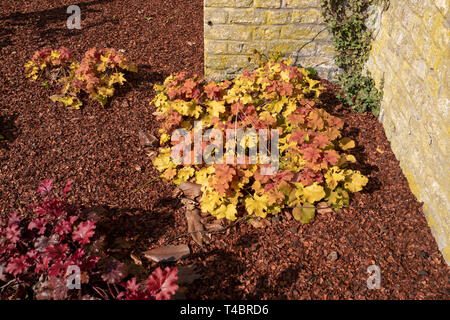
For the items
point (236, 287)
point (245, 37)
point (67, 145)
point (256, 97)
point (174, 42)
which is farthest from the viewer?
point (174, 42)

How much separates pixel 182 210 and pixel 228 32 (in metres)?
2.31

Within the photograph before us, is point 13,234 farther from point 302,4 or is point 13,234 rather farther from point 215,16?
point 302,4

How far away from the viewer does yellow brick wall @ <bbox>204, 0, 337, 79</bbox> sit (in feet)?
13.5

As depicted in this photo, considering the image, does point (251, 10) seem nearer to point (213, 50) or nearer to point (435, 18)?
point (213, 50)

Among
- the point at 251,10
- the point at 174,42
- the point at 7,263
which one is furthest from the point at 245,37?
the point at 7,263

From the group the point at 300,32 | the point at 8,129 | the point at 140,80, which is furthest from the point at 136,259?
the point at 300,32

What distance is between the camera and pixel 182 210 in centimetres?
324

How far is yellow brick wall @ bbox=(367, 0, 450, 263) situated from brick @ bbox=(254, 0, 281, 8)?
1182 mm

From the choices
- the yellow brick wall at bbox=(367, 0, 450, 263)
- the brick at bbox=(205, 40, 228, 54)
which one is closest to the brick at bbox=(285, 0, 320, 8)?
the yellow brick wall at bbox=(367, 0, 450, 263)

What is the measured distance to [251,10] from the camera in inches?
162

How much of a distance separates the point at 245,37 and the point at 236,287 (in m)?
2.98

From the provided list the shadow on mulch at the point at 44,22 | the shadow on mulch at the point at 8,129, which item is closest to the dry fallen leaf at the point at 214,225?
the shadow on mulch at the point at 8,129

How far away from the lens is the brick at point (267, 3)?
160 inches

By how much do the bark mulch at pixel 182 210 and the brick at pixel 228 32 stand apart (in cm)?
58
